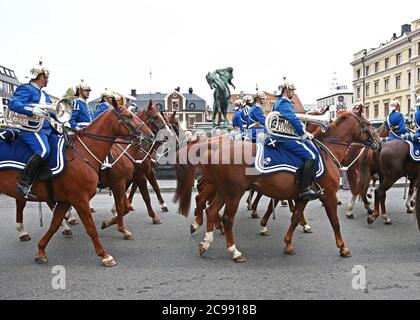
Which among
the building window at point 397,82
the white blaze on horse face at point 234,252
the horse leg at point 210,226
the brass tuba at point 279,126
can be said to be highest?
the building window at point 397,82

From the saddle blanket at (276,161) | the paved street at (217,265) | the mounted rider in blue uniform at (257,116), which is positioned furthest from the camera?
the mounted rider in blue uniform at (257,116)

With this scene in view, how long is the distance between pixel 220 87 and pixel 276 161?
41.0ft

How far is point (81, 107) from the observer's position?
7594mm

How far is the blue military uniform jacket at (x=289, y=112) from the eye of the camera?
6.08 m

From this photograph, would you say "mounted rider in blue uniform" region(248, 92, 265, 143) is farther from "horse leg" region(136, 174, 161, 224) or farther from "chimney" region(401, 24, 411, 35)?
"chimney" region(401, 24, 411, 35)

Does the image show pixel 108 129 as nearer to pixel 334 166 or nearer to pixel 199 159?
pixel 199 159

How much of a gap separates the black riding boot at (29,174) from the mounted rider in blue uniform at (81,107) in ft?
6.38

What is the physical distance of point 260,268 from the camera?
5.63 meters

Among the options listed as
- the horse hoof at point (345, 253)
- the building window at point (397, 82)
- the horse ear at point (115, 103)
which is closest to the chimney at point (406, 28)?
the building window at point (397, 82)

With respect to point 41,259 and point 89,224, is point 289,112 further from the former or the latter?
point 41,259

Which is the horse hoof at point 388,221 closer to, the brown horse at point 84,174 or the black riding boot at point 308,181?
the black riding boot at point 308,181

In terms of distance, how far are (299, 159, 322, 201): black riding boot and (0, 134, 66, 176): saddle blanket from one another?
368 cm
